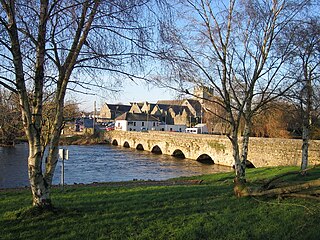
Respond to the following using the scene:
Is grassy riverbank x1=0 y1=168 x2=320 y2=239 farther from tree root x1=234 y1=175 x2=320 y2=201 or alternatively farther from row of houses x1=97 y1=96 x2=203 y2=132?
row of houses x1=97 y1=96 x2=203 y2=132

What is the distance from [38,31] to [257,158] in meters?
25.1

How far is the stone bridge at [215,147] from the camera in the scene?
23969 millimetres

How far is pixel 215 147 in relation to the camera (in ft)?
107

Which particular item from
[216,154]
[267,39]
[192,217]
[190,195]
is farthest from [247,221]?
[216,154]

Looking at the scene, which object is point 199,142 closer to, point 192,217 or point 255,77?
point 255,77

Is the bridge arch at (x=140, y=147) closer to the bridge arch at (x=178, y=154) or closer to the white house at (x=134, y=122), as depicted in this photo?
the bridge arch at (x=178, y=154)

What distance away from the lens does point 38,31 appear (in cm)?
519

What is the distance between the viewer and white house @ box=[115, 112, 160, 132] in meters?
68.2

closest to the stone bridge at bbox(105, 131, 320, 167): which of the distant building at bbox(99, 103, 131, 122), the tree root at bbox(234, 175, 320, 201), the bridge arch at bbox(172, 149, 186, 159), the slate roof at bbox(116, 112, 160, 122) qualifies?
the bridge arch at bbox(172, 149, 186, 159)

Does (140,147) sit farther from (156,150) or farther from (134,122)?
(134,122)

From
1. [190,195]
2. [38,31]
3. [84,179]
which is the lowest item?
[84,179]

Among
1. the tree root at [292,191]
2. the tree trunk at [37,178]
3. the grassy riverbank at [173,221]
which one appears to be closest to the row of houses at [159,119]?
the tree root at [292,191]

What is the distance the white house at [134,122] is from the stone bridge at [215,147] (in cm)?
1253

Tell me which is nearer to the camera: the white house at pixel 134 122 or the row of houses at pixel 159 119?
the white house at pixel 134 122
